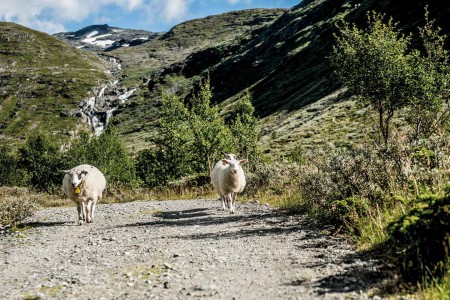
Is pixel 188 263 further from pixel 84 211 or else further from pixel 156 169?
pixel 156 169

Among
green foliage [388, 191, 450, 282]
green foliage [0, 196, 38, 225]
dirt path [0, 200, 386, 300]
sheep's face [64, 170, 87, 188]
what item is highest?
sheep's face [64, 170, 87, 188]

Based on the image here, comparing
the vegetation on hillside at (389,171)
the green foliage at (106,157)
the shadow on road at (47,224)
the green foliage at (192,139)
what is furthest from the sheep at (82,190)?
the green foliage at (106,157)

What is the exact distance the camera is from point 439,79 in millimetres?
16359

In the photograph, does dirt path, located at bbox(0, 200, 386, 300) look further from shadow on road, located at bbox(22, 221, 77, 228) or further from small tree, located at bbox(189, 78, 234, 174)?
small tree, located at bbox(189, 78, 234, 174)

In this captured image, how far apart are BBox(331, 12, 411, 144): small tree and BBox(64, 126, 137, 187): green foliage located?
3737 cm

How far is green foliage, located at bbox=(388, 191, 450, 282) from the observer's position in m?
6.02

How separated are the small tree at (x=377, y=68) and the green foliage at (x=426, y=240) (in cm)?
1026

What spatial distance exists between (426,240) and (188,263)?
4968 mm

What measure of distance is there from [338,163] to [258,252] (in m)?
4.36

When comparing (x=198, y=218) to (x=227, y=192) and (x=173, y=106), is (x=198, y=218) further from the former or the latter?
(x=173, y=106)

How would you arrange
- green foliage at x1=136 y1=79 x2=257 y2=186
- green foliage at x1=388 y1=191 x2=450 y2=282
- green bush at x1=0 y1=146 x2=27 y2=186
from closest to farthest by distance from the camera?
1. green foliage at x1=388 y1=191 x2=450 y2=282
2. green foliage at x1=136 y1=79 x2=257 y2=186
3. green bush at x1=0 y1=146 x2=27 y2=186

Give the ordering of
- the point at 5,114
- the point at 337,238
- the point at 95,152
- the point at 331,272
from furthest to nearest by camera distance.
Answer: the point at 5,114 < the point at 95,152 < the point at 337,238 < the point at 331,272

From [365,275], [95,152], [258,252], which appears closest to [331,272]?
[365,275]

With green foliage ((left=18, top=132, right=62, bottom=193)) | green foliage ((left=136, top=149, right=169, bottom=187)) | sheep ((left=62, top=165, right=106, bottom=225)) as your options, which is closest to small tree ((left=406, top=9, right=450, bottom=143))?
sheep ((left=62, top=165, right=106, bottom=225))
